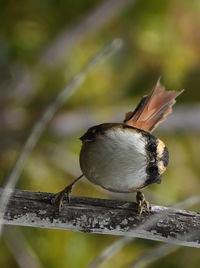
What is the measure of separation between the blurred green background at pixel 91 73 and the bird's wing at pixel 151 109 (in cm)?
101

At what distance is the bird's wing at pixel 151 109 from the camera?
138 cm

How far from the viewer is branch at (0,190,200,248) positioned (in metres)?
1.15

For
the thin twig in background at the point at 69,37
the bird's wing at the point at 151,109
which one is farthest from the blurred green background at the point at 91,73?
the bird's wing at the point at 151,109

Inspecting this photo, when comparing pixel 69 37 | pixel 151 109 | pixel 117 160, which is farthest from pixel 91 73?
pixel 117 160

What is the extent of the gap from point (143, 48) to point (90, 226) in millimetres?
1618

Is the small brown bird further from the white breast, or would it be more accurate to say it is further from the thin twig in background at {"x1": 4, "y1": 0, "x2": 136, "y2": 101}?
the thin twig in background at {"x1": 4, "y1": 0, "x2": 136, "y2": 101}

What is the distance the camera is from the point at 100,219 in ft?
3.83

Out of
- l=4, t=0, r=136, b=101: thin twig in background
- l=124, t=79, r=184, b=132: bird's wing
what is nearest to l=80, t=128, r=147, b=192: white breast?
l=124, t=79, r=184, b=132: bird's wing

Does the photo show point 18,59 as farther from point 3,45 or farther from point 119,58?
point 119,58

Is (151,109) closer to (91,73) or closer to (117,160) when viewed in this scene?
(117,160)

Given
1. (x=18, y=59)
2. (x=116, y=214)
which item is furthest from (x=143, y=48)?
(x=116, y=214)

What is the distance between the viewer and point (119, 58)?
2.66 meters

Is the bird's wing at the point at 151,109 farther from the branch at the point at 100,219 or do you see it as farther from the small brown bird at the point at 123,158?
the branch at the point at 100,219

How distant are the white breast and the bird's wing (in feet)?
0.52
